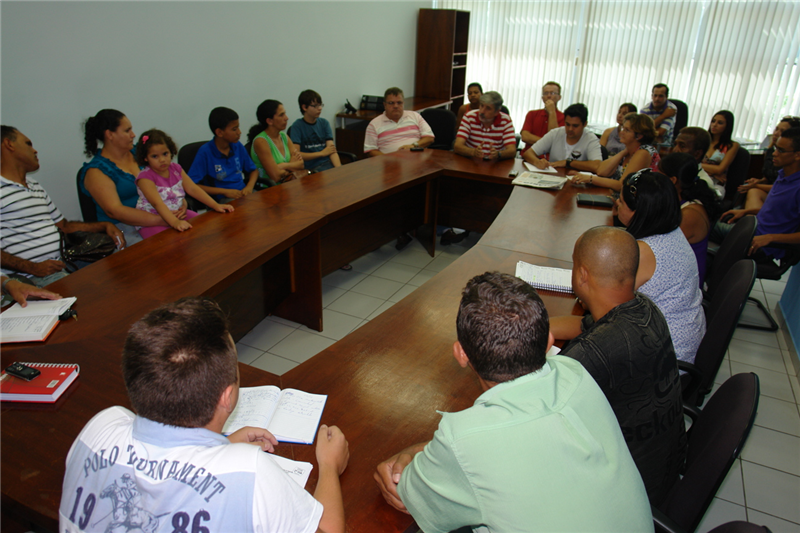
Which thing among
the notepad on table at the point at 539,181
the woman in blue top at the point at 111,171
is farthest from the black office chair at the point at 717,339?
the woman in blue top at the point at 111,171

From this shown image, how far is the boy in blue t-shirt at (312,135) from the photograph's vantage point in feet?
13.7

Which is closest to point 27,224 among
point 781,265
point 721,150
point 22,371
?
point 22,371

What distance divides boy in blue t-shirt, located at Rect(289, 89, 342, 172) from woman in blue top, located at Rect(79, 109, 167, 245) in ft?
5.28

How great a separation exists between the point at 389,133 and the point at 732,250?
302 centimetres

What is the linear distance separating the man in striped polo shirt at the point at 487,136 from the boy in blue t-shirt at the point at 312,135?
1.17 m

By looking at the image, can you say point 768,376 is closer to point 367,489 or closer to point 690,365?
point 690,365

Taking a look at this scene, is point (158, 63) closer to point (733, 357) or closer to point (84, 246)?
point (84, 246)

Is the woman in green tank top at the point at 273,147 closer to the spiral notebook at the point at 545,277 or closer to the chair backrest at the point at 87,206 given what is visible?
the chair backrest at the point at 87,206

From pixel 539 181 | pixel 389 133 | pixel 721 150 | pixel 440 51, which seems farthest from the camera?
pixel 440 51

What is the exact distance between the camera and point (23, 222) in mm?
2311

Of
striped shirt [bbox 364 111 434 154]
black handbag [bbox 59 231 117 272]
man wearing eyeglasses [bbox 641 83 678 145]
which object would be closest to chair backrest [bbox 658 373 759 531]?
black handbag [bbox 59 231 117 272]

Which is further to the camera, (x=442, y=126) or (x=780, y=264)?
(x=442, y=126)

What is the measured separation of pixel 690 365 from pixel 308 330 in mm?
2151

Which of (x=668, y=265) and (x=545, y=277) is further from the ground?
(x=668, y=265)
